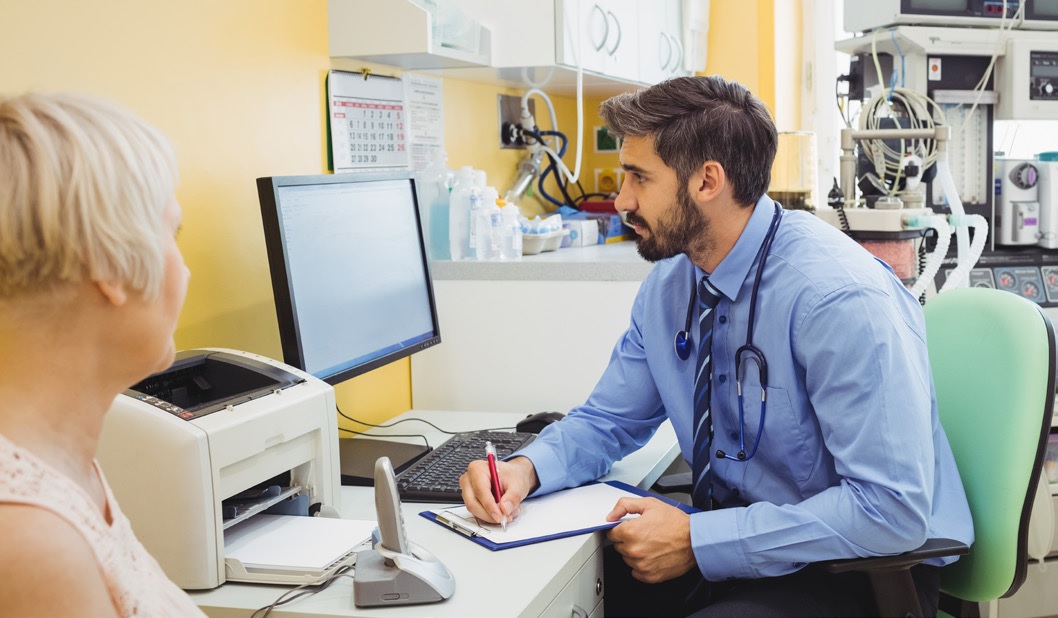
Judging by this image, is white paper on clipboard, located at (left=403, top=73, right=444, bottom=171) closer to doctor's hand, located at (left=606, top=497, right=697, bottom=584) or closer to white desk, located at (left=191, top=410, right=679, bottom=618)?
white desk, located at (left=191, top=410, right=679, bottom=618)

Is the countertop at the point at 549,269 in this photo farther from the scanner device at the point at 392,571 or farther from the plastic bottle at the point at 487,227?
the scanner device at the point at 392,571

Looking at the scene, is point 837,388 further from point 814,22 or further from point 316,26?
point 814,22

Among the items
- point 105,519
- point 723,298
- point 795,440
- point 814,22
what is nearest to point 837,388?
point 795,440

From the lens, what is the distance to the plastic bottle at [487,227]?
2260 millimetres

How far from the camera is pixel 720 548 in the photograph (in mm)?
1394

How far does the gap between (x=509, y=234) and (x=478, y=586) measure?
1212 millimetres

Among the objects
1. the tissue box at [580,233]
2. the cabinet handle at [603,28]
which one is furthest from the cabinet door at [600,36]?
the tissue box at [580,233]

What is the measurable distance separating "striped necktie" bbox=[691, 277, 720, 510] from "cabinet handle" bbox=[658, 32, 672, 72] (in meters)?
1.87

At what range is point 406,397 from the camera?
2.26 metres

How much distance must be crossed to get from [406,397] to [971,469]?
1.20 metres

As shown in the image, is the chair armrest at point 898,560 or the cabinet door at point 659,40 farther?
the cabinet door at point 659,40

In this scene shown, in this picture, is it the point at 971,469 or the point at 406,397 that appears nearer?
the point at 971,469

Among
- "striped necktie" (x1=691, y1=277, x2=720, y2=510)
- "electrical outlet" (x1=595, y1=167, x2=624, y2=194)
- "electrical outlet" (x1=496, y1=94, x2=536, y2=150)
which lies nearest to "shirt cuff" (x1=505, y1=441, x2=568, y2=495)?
"striped necktie" (x1=691, y1=277, x2=720, y2=510)

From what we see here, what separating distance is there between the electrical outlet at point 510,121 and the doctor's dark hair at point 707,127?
4.44ft
